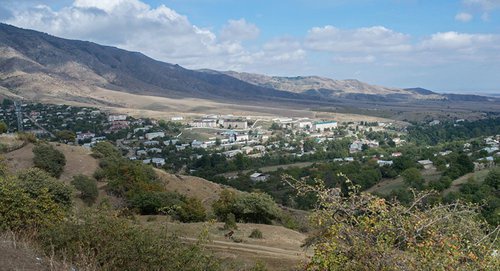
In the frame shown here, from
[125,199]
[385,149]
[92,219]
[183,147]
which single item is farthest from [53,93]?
[92,219]

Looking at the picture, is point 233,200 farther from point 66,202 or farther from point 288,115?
point 288,115

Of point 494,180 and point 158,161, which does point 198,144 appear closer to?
point 158,161

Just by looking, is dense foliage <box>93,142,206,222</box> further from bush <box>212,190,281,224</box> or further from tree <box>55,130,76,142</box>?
tree <box>55,130,76,142</box>

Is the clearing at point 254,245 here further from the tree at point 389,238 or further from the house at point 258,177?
the house at point 258,177

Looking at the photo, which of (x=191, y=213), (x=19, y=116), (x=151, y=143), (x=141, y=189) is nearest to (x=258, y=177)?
(x=151, y=143)

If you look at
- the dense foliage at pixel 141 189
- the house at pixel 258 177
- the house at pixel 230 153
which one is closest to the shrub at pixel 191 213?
the dense foliage at pixel 141 189
